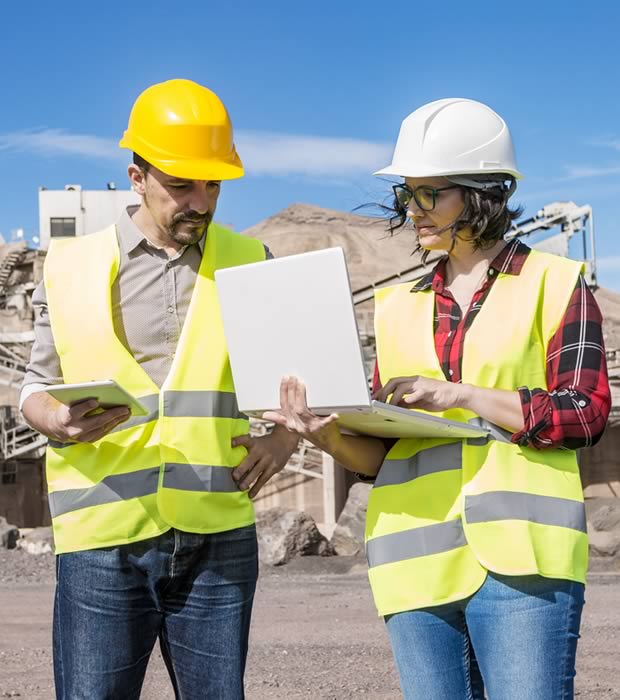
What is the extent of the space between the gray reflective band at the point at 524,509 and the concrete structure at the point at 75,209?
154ft

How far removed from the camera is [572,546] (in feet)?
8.44

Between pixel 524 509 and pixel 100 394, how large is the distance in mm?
1007

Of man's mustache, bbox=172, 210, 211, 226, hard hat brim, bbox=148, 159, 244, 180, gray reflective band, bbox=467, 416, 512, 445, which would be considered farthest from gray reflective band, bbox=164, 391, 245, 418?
gray reflective band, bbox=467, 416, 512, 445

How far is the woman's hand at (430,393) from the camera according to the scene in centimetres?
256

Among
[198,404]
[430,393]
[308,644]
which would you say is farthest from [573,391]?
[308,644]

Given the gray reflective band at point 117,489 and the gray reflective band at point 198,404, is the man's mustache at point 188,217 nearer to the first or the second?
the gray reflective band at point 198,404

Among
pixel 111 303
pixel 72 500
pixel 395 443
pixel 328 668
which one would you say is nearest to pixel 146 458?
pixel 72 500

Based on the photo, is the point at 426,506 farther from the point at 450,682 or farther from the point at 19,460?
the point at 19,460

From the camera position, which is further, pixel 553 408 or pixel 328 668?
pixel 328 668

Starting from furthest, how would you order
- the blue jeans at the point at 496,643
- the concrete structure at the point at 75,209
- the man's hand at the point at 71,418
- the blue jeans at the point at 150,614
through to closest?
the concrete structure at the point at 75,209, the blue jeans at the point at 150,614, the man's hand at the point at 71,418, the blue jeans at the point at 496,643

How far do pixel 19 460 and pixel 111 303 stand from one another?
27312 millimetres

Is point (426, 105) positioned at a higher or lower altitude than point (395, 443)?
higher

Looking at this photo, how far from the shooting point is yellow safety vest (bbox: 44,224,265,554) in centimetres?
292

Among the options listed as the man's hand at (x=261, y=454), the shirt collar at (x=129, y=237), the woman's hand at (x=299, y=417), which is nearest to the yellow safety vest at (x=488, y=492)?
the woman's hand at (x=299, y=417)
